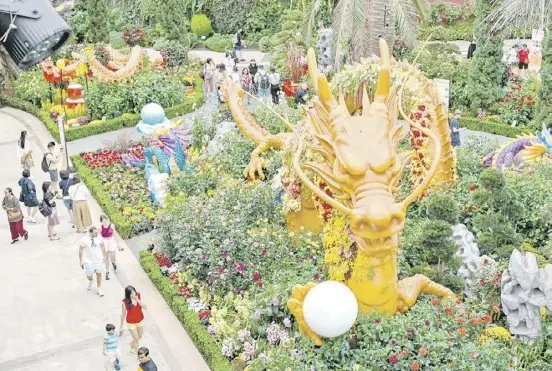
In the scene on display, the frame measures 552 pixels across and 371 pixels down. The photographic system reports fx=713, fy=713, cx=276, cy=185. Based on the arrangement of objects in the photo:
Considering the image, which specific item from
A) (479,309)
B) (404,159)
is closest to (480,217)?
(479,309)

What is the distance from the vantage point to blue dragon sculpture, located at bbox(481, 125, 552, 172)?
39.4 ft

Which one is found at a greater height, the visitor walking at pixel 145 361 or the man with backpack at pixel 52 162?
the visitor walking at pixel 145 361

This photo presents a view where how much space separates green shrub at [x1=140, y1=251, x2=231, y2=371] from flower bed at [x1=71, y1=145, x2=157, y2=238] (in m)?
1.33

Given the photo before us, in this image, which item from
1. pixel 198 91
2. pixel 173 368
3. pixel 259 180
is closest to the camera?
pixel 173 368

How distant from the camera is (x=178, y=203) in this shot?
11445 millimetres

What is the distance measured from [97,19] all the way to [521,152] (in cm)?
1571

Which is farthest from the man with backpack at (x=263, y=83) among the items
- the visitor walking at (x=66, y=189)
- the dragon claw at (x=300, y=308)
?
the dragon claw at (x=300, y=308)

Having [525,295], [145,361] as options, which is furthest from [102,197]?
[525,295]

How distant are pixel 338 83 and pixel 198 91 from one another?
10.4m

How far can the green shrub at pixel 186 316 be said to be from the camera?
8.41 meters

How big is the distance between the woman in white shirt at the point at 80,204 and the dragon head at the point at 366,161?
4.82m

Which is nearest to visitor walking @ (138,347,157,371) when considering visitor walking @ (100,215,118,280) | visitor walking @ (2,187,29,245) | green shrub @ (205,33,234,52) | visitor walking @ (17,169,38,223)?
visitor walking @ (100,215,118,280)

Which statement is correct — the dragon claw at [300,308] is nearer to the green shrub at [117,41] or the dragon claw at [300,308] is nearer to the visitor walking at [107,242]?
the visitor walking at [107,242]

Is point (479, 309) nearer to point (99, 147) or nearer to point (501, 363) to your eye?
point (501, 363)
